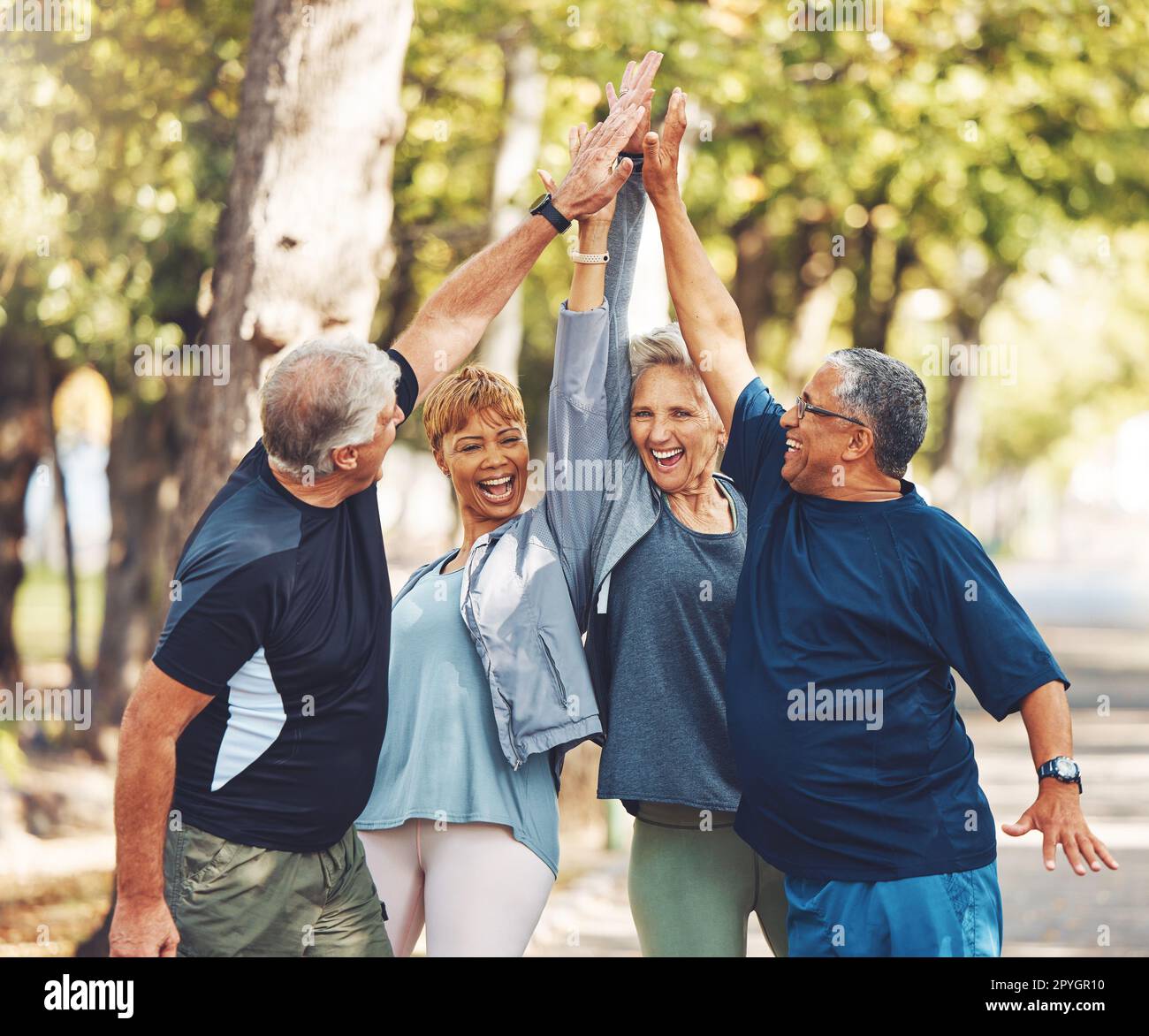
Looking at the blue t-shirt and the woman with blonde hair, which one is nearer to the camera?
the blue t-shirt

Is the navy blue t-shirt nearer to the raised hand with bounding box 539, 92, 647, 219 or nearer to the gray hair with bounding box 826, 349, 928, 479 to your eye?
the raised hand with bounding box 539, 92, 647, 219

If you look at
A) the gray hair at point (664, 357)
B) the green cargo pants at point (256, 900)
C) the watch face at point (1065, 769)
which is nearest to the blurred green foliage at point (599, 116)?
the gray hair at point (664, 357)

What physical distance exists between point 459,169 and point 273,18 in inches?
343

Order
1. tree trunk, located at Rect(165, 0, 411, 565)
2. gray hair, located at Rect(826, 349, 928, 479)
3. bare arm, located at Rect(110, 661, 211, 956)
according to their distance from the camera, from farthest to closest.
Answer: tree trunk, located at Rect(165, 0, 411, 565)
gray hair, located at Rect(826, 349, 928, 479)
bare arm, located at Rect(110, 661, 211, 956)

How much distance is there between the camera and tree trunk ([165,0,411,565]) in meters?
5.81

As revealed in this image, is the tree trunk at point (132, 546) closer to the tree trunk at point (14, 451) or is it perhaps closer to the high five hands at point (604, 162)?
the tree trunk at point (14, 451)

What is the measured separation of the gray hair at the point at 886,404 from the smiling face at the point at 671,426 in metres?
0.46

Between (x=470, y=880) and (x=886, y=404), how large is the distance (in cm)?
151

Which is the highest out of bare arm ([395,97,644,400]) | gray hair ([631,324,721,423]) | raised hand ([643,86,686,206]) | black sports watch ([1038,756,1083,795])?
raised hand ([643,86,686,206])

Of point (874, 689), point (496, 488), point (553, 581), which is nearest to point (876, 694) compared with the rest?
point (874, 689)

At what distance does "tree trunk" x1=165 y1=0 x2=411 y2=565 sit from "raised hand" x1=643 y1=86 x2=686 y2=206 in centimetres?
212

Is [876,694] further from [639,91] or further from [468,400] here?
[639,91]

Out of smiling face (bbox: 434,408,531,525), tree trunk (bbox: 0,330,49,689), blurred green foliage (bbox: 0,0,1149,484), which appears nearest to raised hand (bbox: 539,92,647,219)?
smiling face (bbox: 434,408,531,525)
